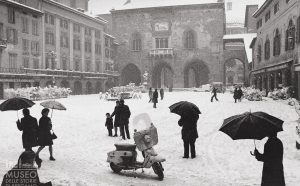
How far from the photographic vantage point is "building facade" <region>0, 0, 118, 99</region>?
35688 millimetres

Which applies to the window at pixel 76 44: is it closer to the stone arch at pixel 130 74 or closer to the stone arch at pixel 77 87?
the stone arch at pixel 77 87

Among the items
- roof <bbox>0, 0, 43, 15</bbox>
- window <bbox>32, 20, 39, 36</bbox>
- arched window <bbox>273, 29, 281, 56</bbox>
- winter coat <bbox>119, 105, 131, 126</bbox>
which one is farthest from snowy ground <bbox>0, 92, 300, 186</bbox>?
window <bbox>32, 20, 39, 36</bbox>

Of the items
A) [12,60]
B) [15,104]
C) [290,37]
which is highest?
[290,37]

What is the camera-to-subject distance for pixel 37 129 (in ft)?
28.6

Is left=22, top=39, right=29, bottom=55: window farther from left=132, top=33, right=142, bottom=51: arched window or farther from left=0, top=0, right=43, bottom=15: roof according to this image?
left=132, top=33, right=142, bottom=51: arched window

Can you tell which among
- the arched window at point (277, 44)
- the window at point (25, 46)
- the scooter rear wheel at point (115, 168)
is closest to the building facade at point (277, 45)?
the arched window at point (277, 44)

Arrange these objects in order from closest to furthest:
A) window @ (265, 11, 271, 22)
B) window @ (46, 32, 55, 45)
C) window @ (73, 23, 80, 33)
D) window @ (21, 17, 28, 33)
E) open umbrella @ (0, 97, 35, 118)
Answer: open umbrella @ (0, 97, 35, 118) < window @ (265, 11, 271, 22) < window @ (21, 17, 28, 33) < window @ (46, 32, 55, 45) < window @ (73, 23, 80, 33)

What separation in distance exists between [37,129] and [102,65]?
47.2 meters

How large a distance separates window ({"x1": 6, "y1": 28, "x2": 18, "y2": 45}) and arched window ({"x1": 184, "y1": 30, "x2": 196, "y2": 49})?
29649 millimetres

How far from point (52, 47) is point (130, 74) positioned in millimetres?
22441

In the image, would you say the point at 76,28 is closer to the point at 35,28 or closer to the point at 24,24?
the point at 35,28

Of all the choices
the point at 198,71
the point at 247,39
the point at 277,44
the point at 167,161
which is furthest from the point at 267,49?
the point at 167,161

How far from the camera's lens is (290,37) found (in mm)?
26844

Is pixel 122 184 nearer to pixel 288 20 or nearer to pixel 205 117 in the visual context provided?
pixel 205 117
